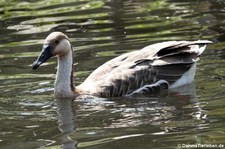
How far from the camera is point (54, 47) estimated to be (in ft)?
37.9

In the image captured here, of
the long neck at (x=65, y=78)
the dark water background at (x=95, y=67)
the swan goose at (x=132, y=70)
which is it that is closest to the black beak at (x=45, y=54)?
the swan goose at (x=132, y=70)

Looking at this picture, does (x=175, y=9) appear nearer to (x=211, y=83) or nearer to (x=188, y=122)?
(x=211, y=83)

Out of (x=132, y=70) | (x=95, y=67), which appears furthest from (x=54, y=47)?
(x=95, y=67)

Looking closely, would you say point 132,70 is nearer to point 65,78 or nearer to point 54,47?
point 65,78

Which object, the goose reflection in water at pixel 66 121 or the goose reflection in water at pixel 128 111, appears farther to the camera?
the goose reflection in water at pixel 128 111

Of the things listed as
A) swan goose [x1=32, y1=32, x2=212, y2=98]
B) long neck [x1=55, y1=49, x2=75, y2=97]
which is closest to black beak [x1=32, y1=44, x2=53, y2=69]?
swan goose [x1=32, y1=32, x2=212, y2=98]

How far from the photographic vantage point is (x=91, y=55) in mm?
13938

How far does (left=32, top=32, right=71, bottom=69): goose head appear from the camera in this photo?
11.4m

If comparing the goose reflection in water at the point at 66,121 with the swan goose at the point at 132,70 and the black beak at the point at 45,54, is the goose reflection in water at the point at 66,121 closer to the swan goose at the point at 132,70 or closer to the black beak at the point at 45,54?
the swan goose at the point at 132,70

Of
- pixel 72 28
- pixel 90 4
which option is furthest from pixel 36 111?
pixel 90 4

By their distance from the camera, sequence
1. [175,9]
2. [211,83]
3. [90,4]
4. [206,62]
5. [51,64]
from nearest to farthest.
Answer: [211,83]
[206,62]
[51,64]
[175,9]
[90,4]

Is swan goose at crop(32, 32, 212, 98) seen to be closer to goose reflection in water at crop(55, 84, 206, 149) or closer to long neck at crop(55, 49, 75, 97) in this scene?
long neck at crop(55, 49, 75, 97)

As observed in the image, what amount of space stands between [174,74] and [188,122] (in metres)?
2.70

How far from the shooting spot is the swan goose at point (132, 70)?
11.5 meters
